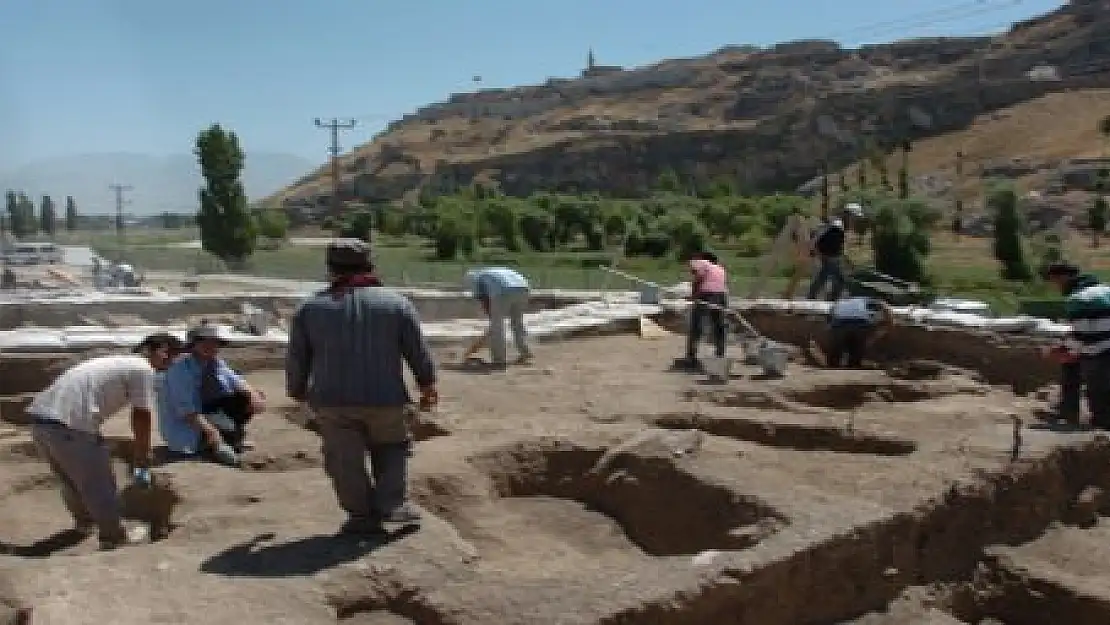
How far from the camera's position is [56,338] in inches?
429

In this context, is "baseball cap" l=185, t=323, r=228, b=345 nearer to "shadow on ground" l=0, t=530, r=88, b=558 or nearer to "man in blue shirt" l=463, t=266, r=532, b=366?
"shadow on ground" l=0, t=530, r=88, b=558

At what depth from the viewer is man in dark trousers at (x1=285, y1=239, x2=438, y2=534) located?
198 inches

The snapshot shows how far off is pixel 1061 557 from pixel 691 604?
2.78 meters

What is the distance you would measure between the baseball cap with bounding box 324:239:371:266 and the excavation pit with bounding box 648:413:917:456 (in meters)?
3.70

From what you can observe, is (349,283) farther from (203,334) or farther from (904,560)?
(904,560)

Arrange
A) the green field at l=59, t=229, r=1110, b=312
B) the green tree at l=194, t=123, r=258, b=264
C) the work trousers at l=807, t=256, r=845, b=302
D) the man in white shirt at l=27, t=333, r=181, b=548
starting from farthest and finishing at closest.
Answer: the green tree at l=194, t=123, r=258, b=264
the green field at l=59, t=229, r=1110, b=312
the work trousers at l=807, t=256, r=845, b=302
the man in white shirt at l=27, t=333, r=181, b=548

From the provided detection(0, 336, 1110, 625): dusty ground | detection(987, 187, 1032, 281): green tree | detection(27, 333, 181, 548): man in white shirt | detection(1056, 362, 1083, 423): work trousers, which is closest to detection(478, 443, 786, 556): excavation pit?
detection(0, 336, 1110, 625): dusty ground

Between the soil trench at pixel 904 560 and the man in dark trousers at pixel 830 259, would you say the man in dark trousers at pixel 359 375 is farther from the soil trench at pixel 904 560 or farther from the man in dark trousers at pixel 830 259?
the man in dark trousers at pixel 830 259

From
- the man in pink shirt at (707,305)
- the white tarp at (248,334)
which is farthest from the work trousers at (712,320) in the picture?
the white tarp at (248,334)

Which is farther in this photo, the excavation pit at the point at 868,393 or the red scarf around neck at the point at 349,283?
the excavation pit at the point at 868,393

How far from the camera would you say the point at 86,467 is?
584 cm

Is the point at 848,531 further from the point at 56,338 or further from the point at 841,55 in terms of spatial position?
the point at 841,55

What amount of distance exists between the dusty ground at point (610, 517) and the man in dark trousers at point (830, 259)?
3269mm

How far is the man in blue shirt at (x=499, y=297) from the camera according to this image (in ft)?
34.7
